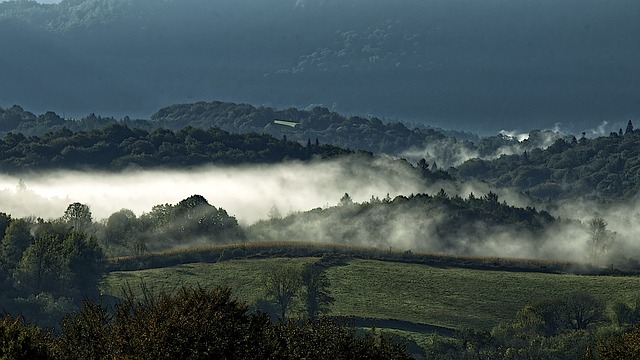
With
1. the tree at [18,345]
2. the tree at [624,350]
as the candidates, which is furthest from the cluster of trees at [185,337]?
the tree at [624,350]

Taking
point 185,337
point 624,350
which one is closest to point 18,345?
point 185,337

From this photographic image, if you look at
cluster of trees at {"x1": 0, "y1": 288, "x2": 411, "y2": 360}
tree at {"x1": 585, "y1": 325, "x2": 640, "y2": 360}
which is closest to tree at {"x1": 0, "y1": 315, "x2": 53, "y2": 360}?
cluster of trees at {"x1": 0, "y1": 288, "x2": 411, "y2": 360}

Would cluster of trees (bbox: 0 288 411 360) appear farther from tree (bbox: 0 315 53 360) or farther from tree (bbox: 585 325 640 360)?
tree (bbox: 585 325 640 360)

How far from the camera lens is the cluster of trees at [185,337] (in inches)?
3216

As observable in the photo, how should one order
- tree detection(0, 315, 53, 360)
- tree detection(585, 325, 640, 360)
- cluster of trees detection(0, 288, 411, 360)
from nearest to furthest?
tree detection(0, 315, 53, 360) → cluster of trees detection(0, 288, 411, 360) → tree detection(585, 325, 640, 360)

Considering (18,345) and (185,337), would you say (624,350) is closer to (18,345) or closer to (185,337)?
(185,337)

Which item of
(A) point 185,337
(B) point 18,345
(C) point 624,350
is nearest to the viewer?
(B) point 18,345

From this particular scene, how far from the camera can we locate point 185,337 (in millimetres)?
84438

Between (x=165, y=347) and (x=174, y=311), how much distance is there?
8196 millimetres

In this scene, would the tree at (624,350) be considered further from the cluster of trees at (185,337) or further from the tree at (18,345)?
the tree at (18,345)

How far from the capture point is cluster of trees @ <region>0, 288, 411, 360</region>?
81688 millimetres

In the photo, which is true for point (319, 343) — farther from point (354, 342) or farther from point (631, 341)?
point (631, 341)

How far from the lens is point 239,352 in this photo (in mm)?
87438

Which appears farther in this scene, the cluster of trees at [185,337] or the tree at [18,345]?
the cluster of trees at [185,337]
